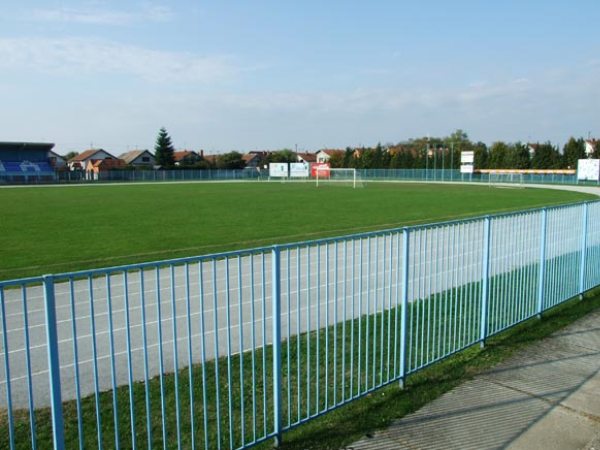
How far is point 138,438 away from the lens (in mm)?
4402

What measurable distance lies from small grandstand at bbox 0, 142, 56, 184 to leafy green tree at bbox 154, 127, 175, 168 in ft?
65.0

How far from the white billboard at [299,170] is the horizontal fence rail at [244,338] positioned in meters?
76.8

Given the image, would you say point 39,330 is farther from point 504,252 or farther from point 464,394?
point 504,252

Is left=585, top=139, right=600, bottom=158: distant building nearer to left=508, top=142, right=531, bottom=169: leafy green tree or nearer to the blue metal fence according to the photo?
left=508, top=142, right=531, bottom=169: leafy green tree

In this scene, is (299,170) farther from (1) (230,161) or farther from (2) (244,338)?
(2) (244,338)

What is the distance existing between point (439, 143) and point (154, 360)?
5533 inches

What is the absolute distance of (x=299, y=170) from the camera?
87750 mm

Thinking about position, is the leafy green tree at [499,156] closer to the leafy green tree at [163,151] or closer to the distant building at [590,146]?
the distant building at [590,146]

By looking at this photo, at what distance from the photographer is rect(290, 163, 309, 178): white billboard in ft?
285

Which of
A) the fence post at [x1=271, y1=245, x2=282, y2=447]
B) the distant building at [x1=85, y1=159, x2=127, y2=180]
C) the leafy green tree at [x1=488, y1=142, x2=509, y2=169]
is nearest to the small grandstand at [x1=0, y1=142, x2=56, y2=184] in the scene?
the distant building at [x1=85, y1=159, x2=127, y2=180]

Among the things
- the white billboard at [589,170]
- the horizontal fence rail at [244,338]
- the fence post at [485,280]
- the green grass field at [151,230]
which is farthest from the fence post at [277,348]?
the white billboard at [589,170]

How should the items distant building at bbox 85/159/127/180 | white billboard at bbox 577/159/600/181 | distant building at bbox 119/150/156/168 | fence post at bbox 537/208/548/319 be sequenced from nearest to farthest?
fence post at bbox 537/208/548/319, white billboard at bbox 577/159/600/181, distant building at bbox 85/159/127/180, distant building at bbox 119/150/156/168

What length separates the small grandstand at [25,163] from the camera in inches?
3211

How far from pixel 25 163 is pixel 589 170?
82.8 m
